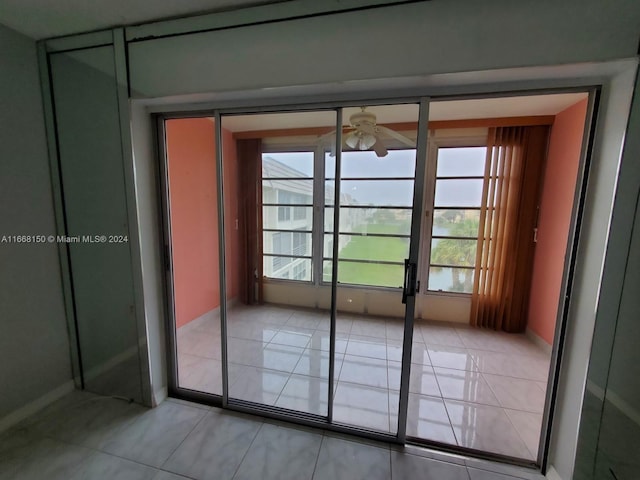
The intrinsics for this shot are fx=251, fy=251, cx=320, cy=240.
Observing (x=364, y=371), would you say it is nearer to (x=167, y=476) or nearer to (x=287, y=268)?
(x=167, y=476)

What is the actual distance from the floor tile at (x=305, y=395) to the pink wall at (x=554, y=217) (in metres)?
2.50

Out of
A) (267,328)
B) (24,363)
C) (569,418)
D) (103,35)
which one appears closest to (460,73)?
(569,418)

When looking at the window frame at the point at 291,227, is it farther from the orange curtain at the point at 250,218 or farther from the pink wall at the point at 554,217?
the pink wall at the point at 554,217

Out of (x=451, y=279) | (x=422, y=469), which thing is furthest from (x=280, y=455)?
(x=451, y=279)

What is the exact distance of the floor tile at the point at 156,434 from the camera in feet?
5.09

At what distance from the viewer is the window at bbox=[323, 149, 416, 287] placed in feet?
11.3

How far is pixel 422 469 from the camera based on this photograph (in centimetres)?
150

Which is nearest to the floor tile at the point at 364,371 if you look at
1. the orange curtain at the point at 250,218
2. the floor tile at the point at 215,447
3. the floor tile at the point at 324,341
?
the floor tile at the point at 324,341

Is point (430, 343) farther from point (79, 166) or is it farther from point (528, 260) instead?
point (79, 166)

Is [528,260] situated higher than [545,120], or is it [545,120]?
[545,120]

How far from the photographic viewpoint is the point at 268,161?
353cm

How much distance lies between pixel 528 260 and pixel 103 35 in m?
4.61

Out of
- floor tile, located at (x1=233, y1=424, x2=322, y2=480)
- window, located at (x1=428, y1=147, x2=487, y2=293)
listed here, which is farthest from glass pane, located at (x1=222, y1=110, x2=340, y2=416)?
window, located at (x1=428, y1=147, x2=487, y2=293)

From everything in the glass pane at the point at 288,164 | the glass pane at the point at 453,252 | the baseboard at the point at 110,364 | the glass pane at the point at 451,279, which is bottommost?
the baseboard at the point at 110,364
